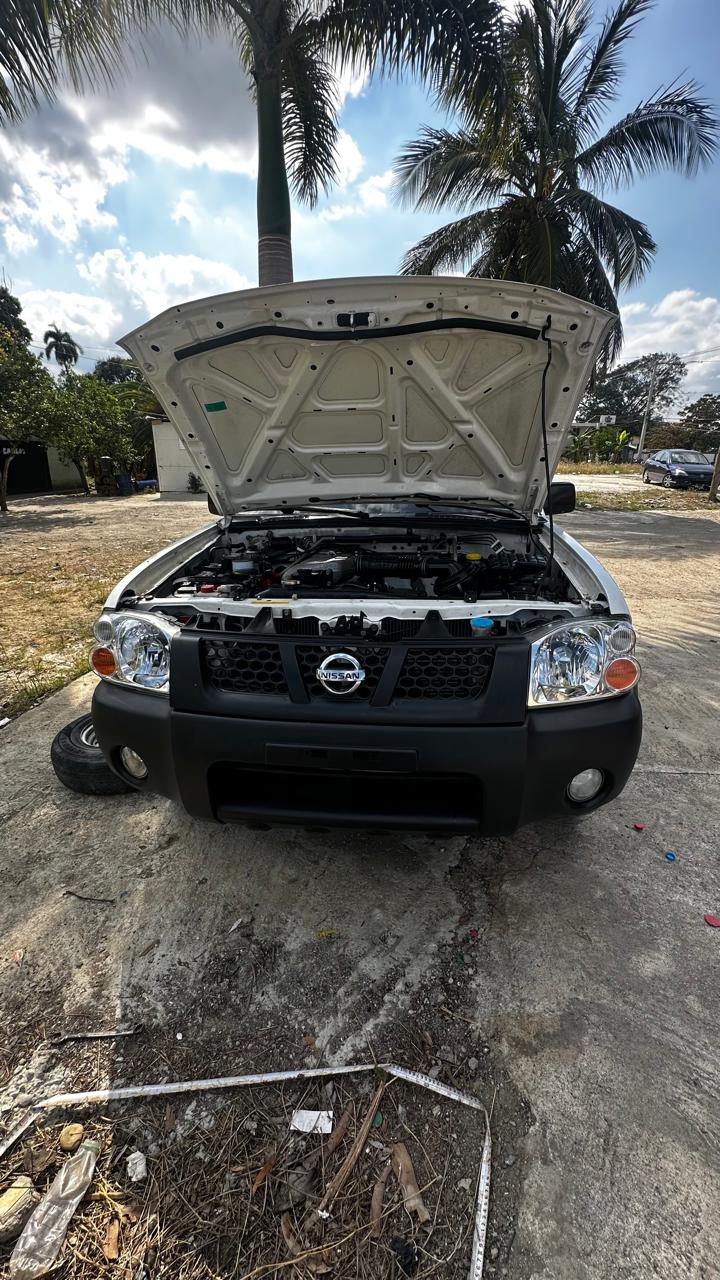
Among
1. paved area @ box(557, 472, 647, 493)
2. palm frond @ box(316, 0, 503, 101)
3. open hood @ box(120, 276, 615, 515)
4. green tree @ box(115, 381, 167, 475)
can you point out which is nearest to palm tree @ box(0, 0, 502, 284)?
palm frond @ box(316, 0, 503, 101)

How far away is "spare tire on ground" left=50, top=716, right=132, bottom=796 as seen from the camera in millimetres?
2525

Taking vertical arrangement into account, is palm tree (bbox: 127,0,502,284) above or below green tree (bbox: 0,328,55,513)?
above

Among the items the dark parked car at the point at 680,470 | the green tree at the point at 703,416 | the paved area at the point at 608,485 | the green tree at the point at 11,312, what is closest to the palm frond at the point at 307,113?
the paved area at the point at 608,485

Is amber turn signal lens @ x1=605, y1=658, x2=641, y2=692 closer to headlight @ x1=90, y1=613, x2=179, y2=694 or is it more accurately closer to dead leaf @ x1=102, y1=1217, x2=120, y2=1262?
headlight @ x1=90, y1=613, x2=179, y2=694

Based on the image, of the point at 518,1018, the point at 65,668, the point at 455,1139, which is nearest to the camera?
the point at 455,1139

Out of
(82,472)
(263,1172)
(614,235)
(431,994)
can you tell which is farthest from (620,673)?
(82,472)

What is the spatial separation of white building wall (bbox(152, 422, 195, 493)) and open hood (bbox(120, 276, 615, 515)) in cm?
1881

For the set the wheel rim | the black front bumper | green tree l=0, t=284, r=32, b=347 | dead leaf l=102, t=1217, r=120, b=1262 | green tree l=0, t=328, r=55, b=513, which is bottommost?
dead leaf l=102, t=1217, r=120, b=1262

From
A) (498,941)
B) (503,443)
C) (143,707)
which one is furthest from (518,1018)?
(503,443)

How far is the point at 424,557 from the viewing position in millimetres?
2574

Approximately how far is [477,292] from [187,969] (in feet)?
8.75

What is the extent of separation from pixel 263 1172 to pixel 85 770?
176 centimetres

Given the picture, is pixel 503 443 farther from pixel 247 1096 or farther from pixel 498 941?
pixel 247 1096

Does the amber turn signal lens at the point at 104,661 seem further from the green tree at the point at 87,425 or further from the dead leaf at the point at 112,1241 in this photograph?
the green tree at the point at 87,425
